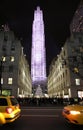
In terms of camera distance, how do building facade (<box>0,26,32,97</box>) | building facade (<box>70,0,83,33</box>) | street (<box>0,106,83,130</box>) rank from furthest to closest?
building facade (<box>70,0,83,33</box>) → building facade (<box>0,26,32,97</box>) → street (<box>0,106,83,130</box>)

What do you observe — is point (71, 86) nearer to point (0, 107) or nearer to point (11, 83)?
point (11, 83)

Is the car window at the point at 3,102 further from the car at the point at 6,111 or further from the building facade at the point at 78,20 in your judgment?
the building facade at the point at 78,20

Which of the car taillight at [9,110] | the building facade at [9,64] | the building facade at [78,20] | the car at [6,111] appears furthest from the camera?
the building facade at [78,20]

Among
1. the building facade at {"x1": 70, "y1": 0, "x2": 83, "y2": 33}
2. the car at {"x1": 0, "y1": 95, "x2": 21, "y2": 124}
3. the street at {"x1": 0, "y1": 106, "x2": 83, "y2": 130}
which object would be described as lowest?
the street at {"x1": 0, "y1": 106, "x2": 83, "y2": 130}

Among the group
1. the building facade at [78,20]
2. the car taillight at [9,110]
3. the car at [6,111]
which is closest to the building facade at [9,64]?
the car at [6,111]

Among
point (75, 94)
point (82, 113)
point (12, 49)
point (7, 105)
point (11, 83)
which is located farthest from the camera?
point (12, 49)

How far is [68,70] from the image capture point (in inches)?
2032

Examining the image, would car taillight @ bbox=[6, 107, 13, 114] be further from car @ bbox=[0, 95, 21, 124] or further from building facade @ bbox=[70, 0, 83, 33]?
building facade @ bbox=[70, 0, 83, 33]

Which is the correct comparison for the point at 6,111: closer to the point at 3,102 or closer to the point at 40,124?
the point at 3,102

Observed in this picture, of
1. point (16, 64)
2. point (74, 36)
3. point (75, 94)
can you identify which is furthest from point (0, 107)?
point (74, 36)

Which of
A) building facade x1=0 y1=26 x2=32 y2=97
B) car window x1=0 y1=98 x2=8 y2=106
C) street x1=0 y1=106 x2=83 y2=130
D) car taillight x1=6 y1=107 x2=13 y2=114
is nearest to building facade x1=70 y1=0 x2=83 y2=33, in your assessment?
building facade x1=0 y1=26 x2=32 y2=97

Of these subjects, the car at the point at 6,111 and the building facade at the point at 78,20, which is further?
the building facade at the point at 78,20

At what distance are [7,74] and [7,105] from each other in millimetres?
44116

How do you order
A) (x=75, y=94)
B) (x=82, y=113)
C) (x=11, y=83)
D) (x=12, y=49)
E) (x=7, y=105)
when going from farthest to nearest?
(x=12, y=49) < (x=11, y=83) < (x=75, y=94) < (x=7, y=105) < (x=82, y=113)
